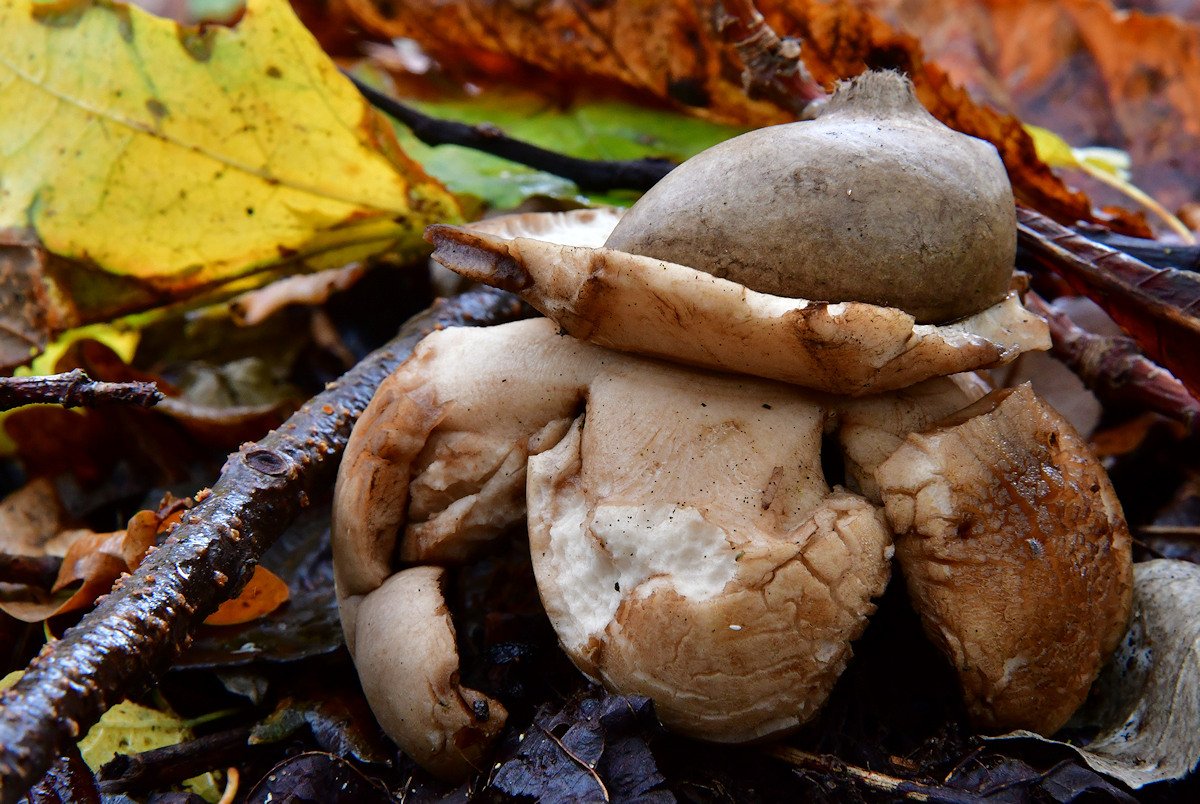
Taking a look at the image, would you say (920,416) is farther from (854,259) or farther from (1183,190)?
(1183,190)

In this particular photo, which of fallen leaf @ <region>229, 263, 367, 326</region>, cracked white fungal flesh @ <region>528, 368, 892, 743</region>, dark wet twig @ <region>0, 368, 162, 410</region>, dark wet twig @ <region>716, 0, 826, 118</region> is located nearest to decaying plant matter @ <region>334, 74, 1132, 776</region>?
cracked white fungal flesh @ <region>528, 368, 892, 743</region>

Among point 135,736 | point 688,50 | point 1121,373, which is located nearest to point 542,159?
point 688,50

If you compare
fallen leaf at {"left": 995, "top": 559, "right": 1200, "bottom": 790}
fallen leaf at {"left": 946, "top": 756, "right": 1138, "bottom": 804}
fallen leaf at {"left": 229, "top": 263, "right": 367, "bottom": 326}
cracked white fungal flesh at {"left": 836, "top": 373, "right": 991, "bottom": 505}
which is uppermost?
cracked white fungal flesh at {"left": 836, "top": 373, "right": 991, "bottom": 505}

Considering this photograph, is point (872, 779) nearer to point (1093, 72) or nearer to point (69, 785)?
point (69, 785)

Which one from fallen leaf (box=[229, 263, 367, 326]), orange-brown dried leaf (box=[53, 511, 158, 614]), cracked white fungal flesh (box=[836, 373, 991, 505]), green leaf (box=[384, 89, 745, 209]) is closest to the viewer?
cracked white fungal flesh (box=[836, 373, 991, 505])

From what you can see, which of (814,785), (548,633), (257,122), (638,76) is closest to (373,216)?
(257,122)

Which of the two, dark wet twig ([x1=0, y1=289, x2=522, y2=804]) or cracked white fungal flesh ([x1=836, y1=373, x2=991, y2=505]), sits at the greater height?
dark wet twig ([x1=0, y1=289, x2=522, y2=804])

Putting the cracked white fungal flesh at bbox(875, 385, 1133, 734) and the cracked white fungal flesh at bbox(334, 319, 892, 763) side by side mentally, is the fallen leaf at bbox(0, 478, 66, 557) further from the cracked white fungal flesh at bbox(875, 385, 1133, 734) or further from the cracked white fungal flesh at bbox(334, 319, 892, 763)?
the cracked white fungal flesh at bbox(875, 385, 1133, 734)
